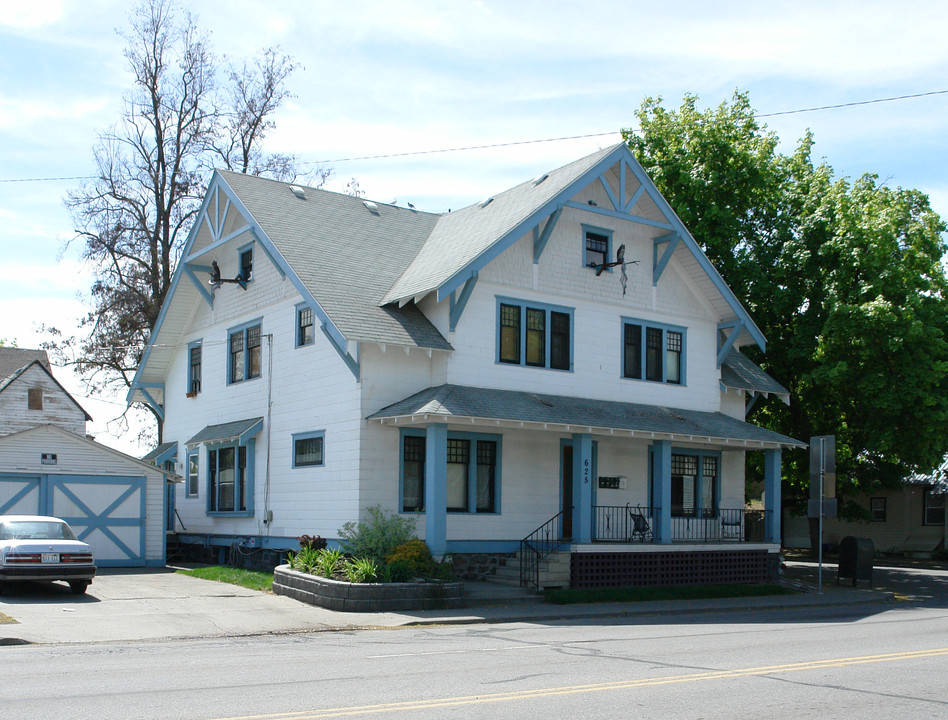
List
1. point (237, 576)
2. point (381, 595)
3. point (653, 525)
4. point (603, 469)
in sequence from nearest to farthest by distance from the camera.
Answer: point (381, 595) < point (237, 576) < point (603, 469) < point (653, 525)

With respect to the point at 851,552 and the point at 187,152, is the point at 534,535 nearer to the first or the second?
the point at 851,552

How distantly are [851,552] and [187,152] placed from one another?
90.9 ft

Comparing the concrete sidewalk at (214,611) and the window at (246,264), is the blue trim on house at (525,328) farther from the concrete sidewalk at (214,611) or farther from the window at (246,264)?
the window at (246,264)

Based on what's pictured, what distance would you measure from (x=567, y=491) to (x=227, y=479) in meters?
9.11

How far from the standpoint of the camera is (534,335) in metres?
24.0

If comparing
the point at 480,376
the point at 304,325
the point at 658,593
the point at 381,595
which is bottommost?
the point at 658,593

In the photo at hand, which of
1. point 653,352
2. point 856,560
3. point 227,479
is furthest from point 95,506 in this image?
point 856,560

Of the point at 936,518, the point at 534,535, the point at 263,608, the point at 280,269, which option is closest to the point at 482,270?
the point at 280,269

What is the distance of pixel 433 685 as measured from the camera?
32.8ft

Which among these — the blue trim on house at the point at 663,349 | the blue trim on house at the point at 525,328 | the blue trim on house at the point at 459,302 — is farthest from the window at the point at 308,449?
the blue trim on house at the point at 663,349

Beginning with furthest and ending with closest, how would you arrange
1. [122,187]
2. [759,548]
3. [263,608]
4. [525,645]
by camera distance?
[122,187]
[759,548]
[263,608]
[525,645]

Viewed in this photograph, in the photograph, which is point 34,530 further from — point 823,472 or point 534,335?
point 823,472

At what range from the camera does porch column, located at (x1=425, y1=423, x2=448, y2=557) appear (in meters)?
20.5

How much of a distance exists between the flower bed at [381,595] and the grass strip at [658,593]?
2.69 meters
